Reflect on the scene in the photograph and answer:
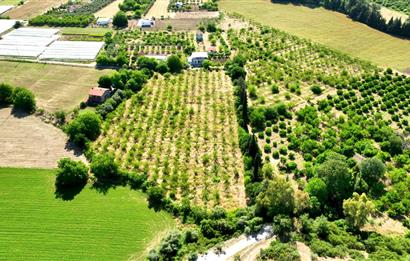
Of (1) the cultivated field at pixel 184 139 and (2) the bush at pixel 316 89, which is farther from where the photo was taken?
(2) the bush at pixel 316 89

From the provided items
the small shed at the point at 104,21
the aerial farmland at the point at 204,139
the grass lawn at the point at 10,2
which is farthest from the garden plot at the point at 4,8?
the small shed at the point at 104,21

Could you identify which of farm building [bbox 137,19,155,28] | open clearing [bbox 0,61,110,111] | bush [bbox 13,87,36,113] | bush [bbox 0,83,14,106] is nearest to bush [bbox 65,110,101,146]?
open clearing [bbox 0,61,110,111]

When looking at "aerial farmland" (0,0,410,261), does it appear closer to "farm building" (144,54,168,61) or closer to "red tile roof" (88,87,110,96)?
"farm building" (144,54,168,61)

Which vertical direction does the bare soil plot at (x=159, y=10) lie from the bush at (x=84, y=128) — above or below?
above

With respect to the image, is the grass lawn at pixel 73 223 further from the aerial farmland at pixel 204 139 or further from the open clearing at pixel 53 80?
the open clearing at pixel 53 80

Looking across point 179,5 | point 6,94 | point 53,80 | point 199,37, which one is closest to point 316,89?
point 199,37

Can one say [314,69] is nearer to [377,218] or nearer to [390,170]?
[390,170]
